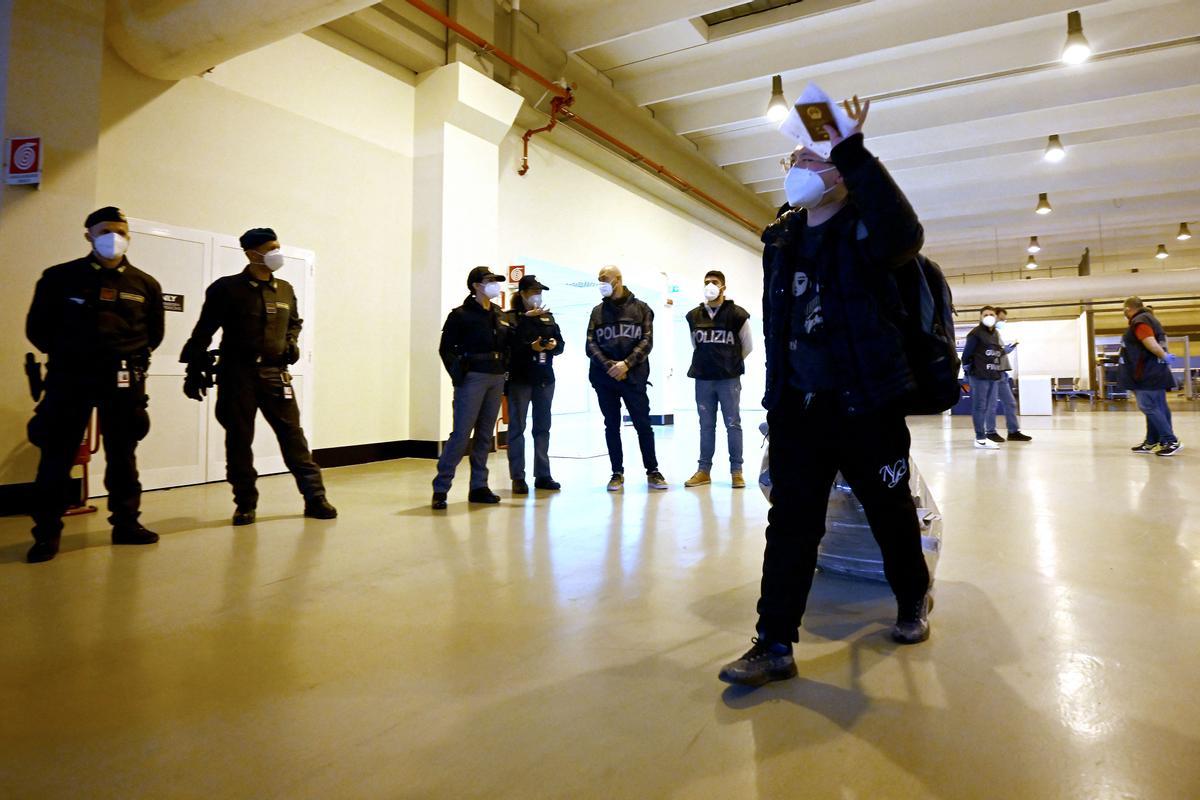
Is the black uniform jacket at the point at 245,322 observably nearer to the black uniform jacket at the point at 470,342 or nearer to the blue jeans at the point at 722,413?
the black uniform jacket at the point at 470,342

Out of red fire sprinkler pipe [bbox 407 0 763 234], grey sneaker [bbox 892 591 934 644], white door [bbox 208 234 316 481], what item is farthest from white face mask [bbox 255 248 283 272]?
grey sneaker [bbox 892 591 934 644]

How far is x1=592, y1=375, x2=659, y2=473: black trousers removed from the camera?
4281 millimetres

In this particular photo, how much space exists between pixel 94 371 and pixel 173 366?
1617mm

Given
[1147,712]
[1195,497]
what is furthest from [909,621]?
[1195,497]

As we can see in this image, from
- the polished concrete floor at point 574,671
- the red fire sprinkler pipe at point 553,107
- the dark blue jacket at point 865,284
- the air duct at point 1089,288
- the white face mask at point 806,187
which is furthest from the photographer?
the air duct at point 1089,288

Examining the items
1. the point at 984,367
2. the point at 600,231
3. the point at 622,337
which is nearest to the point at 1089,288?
the point at 984,367

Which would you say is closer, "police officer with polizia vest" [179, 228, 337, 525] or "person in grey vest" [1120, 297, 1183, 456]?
"police officer with polizia vest" [179, 228, 337, 525]

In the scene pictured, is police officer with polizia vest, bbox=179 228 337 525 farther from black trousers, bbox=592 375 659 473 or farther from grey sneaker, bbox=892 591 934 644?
grey sneaker, bbox=892 591 934 644

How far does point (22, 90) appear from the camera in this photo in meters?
3.51

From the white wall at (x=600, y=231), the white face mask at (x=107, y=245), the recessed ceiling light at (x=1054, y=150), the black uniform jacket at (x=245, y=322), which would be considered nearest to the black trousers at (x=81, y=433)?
the black uniform jacket at (x=245, y=322)

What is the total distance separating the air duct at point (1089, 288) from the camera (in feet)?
45.2

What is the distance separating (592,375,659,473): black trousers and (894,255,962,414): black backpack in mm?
2774

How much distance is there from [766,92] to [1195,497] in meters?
6.24

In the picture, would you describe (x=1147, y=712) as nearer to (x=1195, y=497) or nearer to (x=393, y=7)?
(x=1195, y=497)
